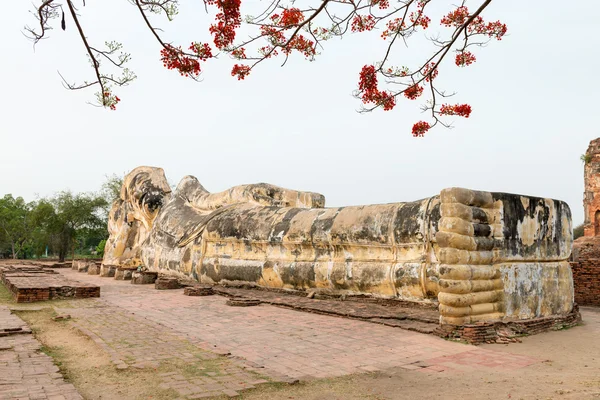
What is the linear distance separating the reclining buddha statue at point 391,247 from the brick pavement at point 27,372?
389 centimetres

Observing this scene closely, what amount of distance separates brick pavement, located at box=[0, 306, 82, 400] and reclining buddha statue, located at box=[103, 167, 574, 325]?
389 cm

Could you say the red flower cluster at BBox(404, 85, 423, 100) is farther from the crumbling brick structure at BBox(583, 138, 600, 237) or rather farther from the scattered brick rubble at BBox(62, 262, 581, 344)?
the crumbling brick structure at BBox(583, 138, 600, 237)

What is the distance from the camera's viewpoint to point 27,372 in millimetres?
4016

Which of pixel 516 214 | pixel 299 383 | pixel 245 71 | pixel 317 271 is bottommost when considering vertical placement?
pixel 299 383

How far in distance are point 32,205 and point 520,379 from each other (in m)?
39.2

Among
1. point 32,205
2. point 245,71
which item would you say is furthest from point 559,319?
point 32,205

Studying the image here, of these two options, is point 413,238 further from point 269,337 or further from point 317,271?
point 269,337

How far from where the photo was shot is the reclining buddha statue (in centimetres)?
597

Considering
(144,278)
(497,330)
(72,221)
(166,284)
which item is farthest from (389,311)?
(72,221)

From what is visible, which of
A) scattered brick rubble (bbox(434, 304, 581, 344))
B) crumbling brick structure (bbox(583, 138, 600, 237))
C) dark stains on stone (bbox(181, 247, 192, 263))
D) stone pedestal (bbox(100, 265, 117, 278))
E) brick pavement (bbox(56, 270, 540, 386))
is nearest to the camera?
brick pavement (bbox(56, 270, 540, 386))

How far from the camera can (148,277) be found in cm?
1203

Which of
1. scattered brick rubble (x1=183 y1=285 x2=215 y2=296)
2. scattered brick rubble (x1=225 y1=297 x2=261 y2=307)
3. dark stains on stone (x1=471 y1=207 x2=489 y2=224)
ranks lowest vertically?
scattered brick rubble (x1=225 y1=297 x2=261 y2=307)

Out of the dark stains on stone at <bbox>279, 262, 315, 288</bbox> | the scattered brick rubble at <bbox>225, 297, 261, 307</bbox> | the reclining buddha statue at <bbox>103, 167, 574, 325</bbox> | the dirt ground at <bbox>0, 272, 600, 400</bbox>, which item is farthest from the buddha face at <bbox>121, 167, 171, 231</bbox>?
the dirt ground at <bbox>0, 272, 600, 400</bbox>

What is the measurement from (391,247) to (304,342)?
2790 mm
